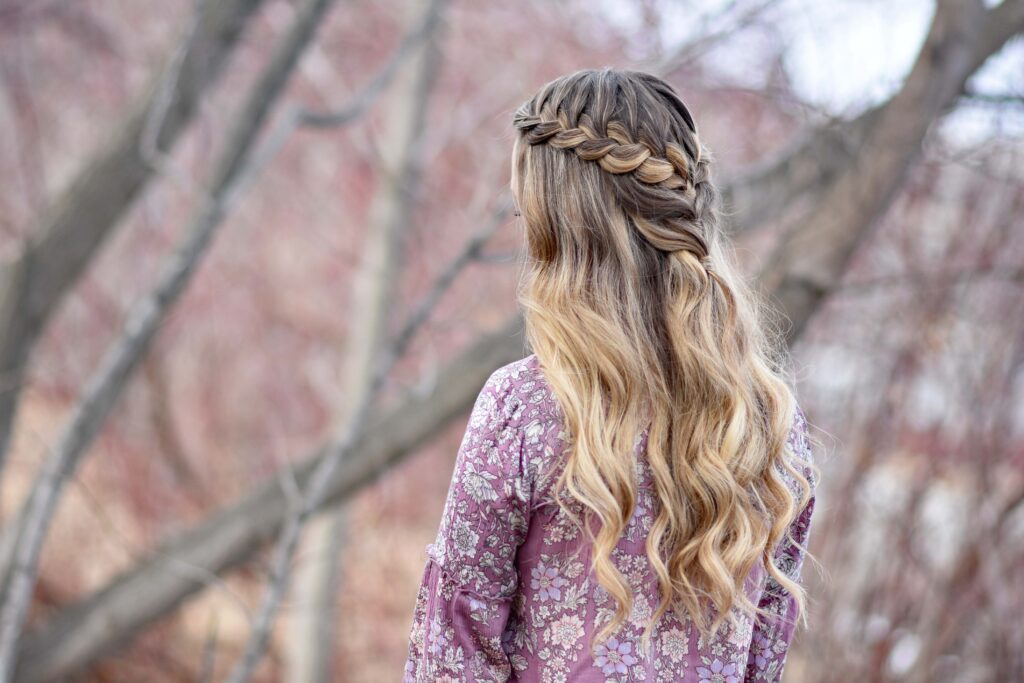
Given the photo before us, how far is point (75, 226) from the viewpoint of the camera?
11.7ft

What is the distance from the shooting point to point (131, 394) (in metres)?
6.55

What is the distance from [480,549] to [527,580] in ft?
0.36

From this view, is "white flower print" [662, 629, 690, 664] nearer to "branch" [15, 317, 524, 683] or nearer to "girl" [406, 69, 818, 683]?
"girl" [406, 69, 818, 683]

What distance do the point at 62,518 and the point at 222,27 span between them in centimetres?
361

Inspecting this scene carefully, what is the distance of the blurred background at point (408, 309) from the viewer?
2975mm

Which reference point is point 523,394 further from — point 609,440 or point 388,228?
point 388,228

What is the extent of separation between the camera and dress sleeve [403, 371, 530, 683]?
146 cm

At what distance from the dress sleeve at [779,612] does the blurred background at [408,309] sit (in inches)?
29.6

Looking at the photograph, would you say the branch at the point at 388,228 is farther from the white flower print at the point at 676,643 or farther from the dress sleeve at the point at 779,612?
the white flower print at the point at 676,643

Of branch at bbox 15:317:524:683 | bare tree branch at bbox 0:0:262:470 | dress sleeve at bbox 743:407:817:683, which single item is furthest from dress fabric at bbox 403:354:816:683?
bare tree branch at bbox 0:0:262:470

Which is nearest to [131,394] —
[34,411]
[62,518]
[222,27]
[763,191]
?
[34,411]

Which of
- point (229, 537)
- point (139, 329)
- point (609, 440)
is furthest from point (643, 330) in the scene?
point (229, 537)

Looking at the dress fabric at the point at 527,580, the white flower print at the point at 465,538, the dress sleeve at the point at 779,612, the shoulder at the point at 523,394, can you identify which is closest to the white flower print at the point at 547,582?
the dress fabric at the point at 527,580

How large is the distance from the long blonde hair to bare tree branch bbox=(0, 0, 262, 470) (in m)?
2.34
